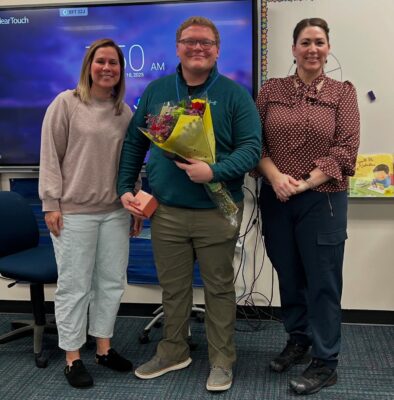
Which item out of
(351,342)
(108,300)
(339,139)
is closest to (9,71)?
(108,300)

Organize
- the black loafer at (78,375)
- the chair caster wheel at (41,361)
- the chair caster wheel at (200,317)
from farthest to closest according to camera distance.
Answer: the chair caster wheel at (200,317) → the chair caster wheel at (41,361) → the black loafer at (78,375)

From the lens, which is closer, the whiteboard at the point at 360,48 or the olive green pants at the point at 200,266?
the olive green pants at the point at 200,266

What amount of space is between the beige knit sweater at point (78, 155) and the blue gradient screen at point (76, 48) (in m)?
0.73

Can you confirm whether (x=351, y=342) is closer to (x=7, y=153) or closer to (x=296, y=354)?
(x=296, y=354)

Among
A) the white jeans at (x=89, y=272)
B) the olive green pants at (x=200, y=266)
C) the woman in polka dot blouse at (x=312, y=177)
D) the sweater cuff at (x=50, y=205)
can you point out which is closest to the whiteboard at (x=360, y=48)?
the woman in polka dot blouse at (x=312, y=177)

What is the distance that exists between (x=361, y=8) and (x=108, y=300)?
2.07 m

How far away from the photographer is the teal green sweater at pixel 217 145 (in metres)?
1.92

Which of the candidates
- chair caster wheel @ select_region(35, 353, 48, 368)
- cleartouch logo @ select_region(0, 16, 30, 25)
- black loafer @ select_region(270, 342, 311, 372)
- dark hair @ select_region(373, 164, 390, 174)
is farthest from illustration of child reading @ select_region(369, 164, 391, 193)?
cleartouch logo @ select_region(0, 16, 30, 25)

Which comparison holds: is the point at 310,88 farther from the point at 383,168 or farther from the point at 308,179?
the point at 383,168

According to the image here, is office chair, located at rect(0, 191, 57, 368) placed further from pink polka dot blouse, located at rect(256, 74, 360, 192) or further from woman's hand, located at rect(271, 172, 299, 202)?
pink polka dot blouse, located at rect(256, 74, 360, 192)

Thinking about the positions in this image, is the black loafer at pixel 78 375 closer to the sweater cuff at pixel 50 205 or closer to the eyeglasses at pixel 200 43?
the sweater cuff at pixel 50 205

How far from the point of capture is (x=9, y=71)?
2834mm

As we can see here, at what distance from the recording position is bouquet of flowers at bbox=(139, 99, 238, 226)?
5.87ft

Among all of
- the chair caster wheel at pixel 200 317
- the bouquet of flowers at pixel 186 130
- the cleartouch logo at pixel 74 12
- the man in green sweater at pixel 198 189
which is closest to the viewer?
the bouquet of flowers at pixel 186 130
